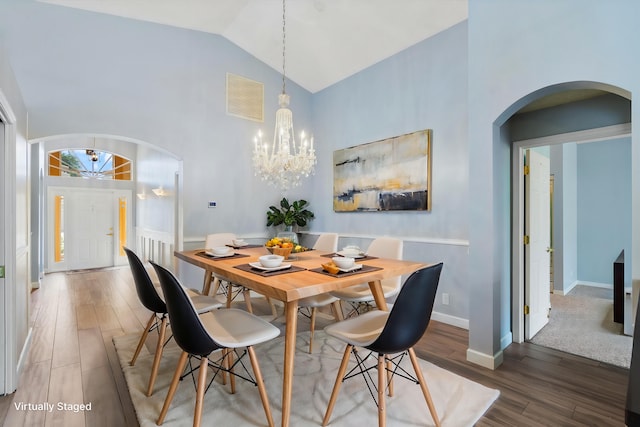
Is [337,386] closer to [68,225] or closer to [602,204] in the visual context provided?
[602,204]

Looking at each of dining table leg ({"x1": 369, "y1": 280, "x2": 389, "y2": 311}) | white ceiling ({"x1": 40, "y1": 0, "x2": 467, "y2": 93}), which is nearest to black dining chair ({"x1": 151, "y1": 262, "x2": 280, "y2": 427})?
dining table leg ({"x1": 369, "y1": 280, "x2": 389, "y2": 311})

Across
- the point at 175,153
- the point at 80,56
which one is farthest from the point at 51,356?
the point at 80,56

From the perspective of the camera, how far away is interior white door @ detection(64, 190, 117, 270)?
7.06 m

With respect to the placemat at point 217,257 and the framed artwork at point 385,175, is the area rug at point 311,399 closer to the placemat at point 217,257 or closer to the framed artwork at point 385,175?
the placemat at point 217,257

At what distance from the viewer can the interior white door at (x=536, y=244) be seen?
3.00 meters

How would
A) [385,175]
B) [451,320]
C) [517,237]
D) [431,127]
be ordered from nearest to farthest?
[517,237], [451,320], [431,127], [385,175]

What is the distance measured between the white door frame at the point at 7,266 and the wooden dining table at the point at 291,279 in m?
1.11

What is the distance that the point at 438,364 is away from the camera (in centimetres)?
248

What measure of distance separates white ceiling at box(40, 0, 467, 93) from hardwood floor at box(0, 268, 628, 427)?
335cm

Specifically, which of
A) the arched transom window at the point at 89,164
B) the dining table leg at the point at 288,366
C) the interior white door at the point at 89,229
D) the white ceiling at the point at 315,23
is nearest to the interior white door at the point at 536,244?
the white ceiling at the point at 315,23

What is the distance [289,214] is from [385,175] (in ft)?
5.61

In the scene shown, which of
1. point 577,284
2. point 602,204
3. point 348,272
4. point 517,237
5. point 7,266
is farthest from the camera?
point 577,284

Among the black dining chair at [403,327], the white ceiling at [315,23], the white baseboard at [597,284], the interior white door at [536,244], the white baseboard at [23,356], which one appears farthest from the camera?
the white baseboard at [597,284]

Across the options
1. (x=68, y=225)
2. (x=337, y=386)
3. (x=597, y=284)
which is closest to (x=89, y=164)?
(x=68, y=225)
